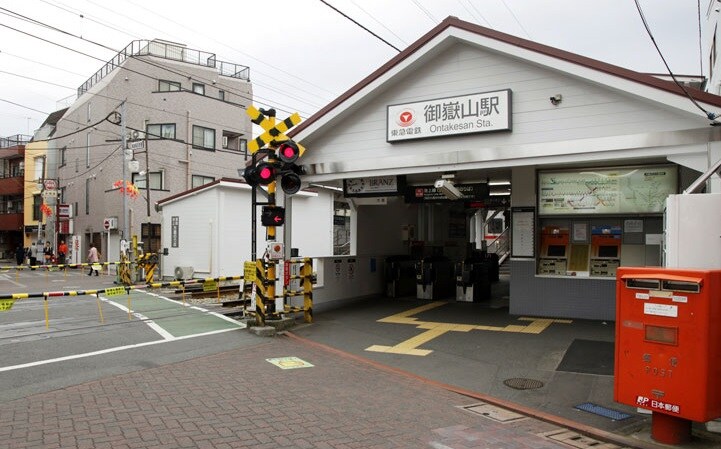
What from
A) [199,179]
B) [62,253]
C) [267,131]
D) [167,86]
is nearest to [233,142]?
[199,179]

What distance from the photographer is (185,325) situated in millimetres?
11422

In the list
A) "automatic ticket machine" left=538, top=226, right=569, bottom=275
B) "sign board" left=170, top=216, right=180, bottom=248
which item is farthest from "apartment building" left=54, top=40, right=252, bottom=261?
"automatic ticket machine" left=538, top=226, right=569, bottom=275

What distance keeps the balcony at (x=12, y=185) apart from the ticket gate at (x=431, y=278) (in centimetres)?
4609

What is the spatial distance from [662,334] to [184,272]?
66.3ft

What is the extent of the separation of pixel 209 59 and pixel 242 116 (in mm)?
5315

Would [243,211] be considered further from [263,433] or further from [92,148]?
[92,148]

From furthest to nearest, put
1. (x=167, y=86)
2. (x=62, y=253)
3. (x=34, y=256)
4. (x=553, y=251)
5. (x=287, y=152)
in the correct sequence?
(x=34, y=256), (x=167, y=86), (x=62, y=253), (x=553, y=251), (x=287, y=152)

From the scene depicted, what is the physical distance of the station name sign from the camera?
997 cm

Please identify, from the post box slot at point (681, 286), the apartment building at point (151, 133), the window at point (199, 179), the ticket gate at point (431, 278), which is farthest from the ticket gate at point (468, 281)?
the window at point (199, 179)

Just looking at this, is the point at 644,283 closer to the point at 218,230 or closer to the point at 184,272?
the point at 218,230

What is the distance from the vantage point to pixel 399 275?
16156mm

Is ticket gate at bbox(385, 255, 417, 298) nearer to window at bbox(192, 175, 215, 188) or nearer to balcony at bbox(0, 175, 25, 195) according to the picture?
window at bbox(192, 175, 215, 188)

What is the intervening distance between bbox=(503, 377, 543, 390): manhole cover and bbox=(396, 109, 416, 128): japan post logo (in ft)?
18.1

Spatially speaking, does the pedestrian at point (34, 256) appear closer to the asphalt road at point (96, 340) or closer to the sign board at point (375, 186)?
the asphalt road at point (96, 340)
